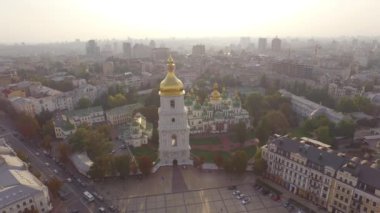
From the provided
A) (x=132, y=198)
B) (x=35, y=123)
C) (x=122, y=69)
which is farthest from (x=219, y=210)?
(x=122, y=69)

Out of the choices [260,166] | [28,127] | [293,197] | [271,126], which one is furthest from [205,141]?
[28,127]

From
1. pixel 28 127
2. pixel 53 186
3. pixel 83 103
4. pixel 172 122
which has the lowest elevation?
pixel 53 186

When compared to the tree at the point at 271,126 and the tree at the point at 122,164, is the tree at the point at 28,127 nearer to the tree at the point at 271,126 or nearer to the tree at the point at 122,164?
the tree at the point at 122,164

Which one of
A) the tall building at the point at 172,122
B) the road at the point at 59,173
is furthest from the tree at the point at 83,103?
the tall building at the point at 172,122

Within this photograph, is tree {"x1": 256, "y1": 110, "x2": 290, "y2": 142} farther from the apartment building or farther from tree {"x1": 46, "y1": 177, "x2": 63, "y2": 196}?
tree {"x1": 46, "y1": 177, "x2": 63, "y2": 196}

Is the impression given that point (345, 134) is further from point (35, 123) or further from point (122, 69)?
point (122, 69)

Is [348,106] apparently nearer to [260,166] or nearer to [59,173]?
[260,166]
